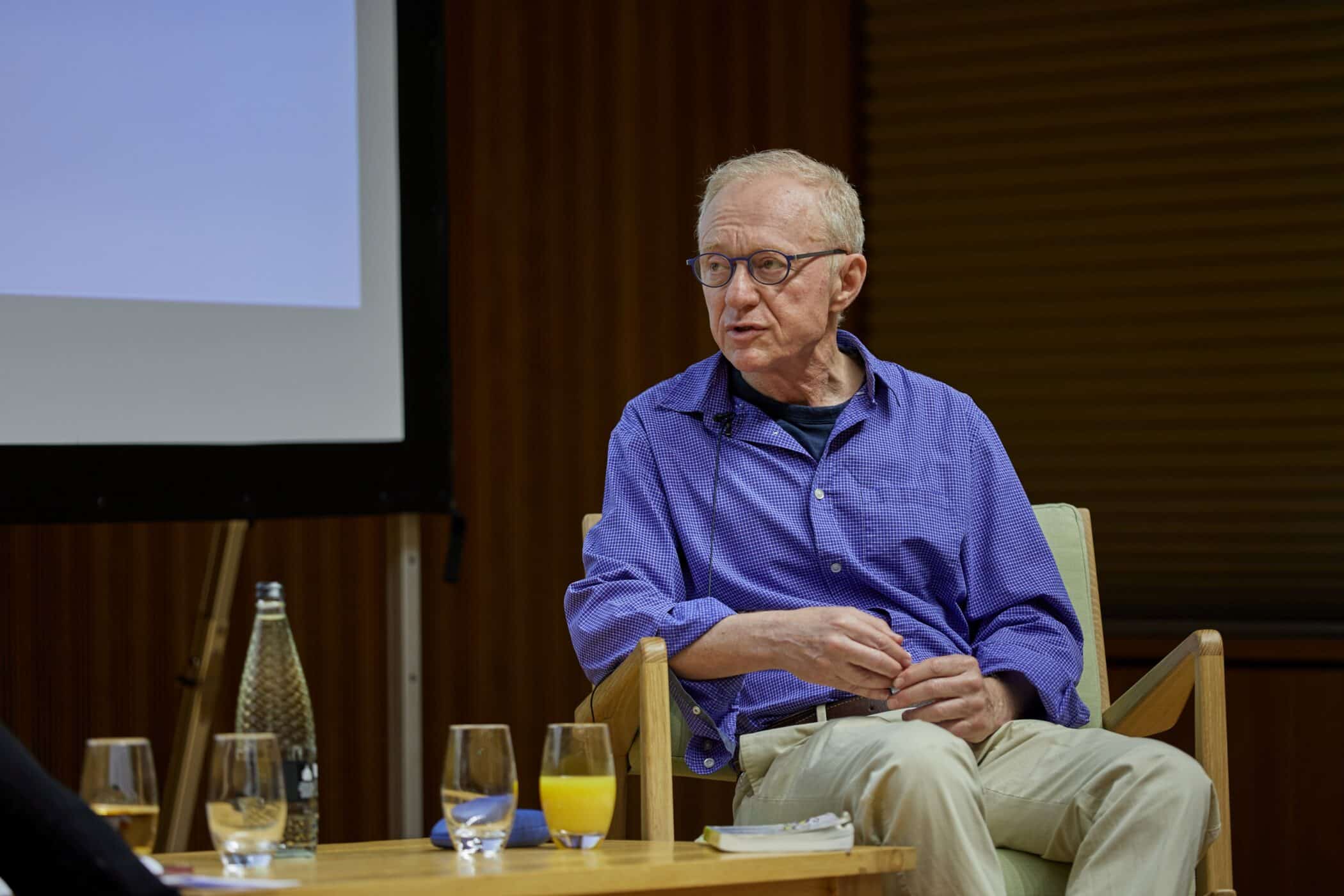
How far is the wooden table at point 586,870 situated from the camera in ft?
4.66

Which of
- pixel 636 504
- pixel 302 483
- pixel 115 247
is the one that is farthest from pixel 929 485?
pixel 115 247

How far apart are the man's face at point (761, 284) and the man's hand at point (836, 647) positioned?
44 cm

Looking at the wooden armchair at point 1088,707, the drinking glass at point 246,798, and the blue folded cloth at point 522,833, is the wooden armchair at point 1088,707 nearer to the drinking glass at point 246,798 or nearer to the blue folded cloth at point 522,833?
the blue folded cloth at point 522,833

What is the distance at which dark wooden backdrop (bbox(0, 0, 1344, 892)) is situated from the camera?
3.45 m

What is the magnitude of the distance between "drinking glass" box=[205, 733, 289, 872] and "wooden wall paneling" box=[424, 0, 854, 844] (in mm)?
2175

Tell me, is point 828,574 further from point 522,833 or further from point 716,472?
point 522,833

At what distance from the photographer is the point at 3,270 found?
2.69 m

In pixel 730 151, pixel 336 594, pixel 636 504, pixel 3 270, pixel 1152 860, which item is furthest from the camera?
pixel 730 151

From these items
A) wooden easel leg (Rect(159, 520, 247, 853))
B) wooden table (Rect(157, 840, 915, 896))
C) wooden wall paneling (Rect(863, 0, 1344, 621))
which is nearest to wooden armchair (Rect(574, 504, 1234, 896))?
wooden table (Rect(157, 840, 915, 896))

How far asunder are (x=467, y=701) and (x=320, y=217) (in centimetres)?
126

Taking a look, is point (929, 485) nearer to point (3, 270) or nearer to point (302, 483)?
point (302, 483)

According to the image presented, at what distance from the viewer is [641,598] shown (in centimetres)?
211

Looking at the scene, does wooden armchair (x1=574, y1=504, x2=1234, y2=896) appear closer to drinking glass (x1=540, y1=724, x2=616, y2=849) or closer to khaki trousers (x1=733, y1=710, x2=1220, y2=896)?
khaki trousers (x1=733, y1=710, x2=1220, y2=896)

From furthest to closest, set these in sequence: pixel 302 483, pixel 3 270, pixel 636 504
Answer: pixel 302 483, pixel 3 270, pixel 636 504
